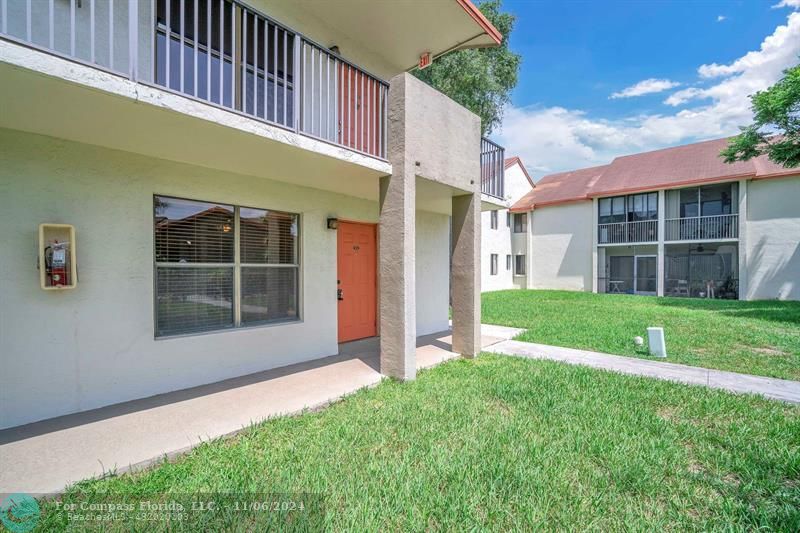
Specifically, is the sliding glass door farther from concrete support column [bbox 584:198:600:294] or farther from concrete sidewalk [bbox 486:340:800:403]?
concrete sidewalk [bbox 486:340:800:403]

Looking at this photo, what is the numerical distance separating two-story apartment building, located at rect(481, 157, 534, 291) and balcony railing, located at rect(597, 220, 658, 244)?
4.65 meters

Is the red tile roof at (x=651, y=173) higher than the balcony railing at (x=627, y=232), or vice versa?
the red tile roof at (x=651, y=173)

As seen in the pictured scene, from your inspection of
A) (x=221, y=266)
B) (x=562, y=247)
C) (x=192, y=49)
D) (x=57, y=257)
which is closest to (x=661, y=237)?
(x=562, y=247)

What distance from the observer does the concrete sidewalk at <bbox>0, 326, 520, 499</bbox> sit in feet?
9.57

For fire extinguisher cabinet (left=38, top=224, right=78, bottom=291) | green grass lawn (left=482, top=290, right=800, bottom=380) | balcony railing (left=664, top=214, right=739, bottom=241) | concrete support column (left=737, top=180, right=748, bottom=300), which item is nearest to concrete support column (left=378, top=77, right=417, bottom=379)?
fire extinguisher cabinet (left=38, top=224, right=78, bottom=291)

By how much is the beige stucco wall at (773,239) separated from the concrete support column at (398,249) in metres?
20.2

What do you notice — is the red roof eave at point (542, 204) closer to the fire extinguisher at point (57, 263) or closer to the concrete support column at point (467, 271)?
the concrete support column at point (467, 271)

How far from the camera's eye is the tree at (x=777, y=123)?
11.5 metres

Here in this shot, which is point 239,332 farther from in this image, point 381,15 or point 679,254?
point 679,254

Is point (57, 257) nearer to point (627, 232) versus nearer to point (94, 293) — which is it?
point (94, 293)

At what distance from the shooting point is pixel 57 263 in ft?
12.1

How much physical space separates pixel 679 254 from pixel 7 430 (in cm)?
2597

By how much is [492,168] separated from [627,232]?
16.7 metres

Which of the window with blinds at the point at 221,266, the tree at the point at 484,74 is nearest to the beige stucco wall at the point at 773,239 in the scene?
the tree at the point at 484,74
